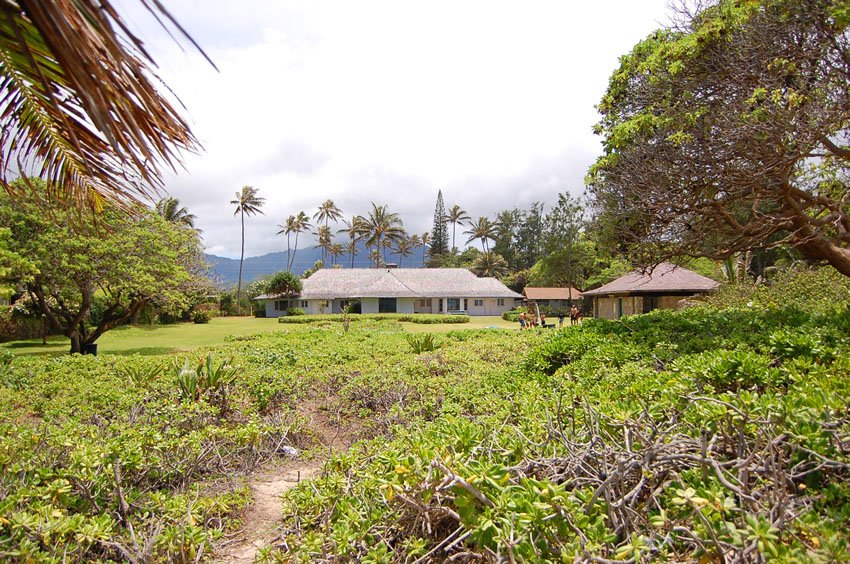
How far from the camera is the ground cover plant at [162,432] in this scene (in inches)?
118

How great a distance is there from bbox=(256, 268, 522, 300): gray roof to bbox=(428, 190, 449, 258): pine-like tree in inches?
1053

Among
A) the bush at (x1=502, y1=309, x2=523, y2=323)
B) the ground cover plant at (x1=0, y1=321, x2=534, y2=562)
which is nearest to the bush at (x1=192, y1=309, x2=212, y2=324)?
the bush at (x1=502, y1=309, x2=523, y2=323)

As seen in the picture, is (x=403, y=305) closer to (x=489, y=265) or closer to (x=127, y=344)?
(x=489, y=265)

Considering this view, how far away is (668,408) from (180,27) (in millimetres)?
3421

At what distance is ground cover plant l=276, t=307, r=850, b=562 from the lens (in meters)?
2.00

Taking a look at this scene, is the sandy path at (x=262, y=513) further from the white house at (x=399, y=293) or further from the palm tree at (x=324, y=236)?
the palm tree at (x=324, y=236)

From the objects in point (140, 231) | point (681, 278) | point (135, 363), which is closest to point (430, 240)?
point (681, 278)

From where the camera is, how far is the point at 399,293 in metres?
45.1

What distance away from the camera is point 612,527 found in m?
2.33

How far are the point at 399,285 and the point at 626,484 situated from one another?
4396 centimetres

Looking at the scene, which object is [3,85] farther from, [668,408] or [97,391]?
[97,391]

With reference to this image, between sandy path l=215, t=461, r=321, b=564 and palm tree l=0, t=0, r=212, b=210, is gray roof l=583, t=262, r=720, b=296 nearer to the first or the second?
sandy path l=215, t=461, r=321, b=564

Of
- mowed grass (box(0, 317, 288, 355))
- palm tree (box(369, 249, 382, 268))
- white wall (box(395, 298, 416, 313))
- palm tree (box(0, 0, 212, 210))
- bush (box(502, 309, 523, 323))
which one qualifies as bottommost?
mowed grass (box(0, 317, 288, 355))

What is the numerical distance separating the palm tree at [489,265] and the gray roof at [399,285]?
573 inches
